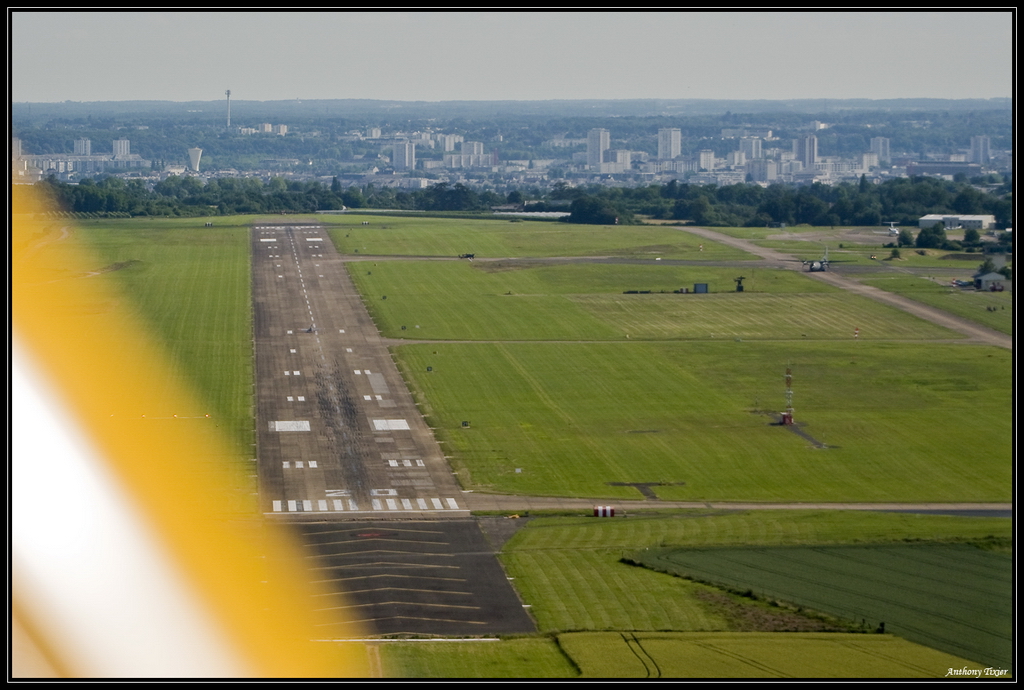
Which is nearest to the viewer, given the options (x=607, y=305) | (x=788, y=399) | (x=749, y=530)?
(x=749, y=530)

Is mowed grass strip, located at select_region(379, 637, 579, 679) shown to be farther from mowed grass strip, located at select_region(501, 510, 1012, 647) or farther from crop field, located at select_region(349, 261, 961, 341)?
crop field, located at select_region(349, 261, 961, 341)

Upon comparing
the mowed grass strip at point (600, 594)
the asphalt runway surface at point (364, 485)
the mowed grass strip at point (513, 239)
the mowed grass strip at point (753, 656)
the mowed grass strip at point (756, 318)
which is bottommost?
the mowed grass strip at point (753, 656)

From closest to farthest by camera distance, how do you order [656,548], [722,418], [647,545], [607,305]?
1. [656,548]
2. [647,545]
3. [722,418]
4. [607,305]

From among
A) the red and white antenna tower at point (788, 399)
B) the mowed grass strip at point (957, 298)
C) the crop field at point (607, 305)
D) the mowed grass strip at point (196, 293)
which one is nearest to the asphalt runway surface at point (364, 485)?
the mowed grass strip at point (196, 293)

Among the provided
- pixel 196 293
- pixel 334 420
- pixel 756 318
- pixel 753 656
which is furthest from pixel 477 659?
pixel 196 293

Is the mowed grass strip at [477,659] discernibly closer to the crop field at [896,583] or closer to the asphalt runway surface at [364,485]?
the asphalt runway surface at [364,485]

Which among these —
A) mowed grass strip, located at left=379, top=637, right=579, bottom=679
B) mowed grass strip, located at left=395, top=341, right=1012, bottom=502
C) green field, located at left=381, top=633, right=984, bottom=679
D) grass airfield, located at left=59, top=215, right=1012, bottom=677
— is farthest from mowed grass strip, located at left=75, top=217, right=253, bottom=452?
green field, located at left=381, top=633, right=984, bottom=679

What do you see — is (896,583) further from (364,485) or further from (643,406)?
(643,406)
